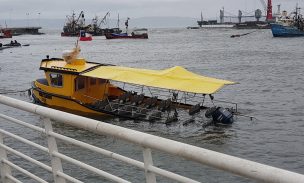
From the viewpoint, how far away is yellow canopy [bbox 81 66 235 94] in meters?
18.1

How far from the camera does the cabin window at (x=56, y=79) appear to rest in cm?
2283

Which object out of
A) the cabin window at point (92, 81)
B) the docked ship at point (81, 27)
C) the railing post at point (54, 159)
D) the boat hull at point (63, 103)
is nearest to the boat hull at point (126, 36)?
the docked ship at point (81, 27)

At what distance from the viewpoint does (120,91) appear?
2447cm

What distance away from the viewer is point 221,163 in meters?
2.15

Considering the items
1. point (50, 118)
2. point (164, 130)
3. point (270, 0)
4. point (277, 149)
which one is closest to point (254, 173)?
point (50, 118)

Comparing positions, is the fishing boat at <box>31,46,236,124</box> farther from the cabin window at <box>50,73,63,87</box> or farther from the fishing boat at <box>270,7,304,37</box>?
the fishing boat at <box>270,7,304,37</box>

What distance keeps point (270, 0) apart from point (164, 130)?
497ft

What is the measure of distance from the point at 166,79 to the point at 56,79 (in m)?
6.48

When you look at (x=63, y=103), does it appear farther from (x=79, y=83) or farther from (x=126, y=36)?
(x=126, y=36)

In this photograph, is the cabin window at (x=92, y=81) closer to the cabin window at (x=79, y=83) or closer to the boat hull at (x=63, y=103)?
the cabin window at (x=79, y=83)

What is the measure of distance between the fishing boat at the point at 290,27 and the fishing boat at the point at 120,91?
83.1m

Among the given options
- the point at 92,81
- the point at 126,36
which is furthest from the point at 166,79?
the point at 126,36

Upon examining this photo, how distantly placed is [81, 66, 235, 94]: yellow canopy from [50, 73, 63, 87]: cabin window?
5.68ft

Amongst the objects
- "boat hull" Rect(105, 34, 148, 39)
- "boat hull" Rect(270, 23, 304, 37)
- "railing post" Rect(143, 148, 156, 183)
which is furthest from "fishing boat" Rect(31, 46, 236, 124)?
"boat hull" Rect(105, 34, 148, 39)
